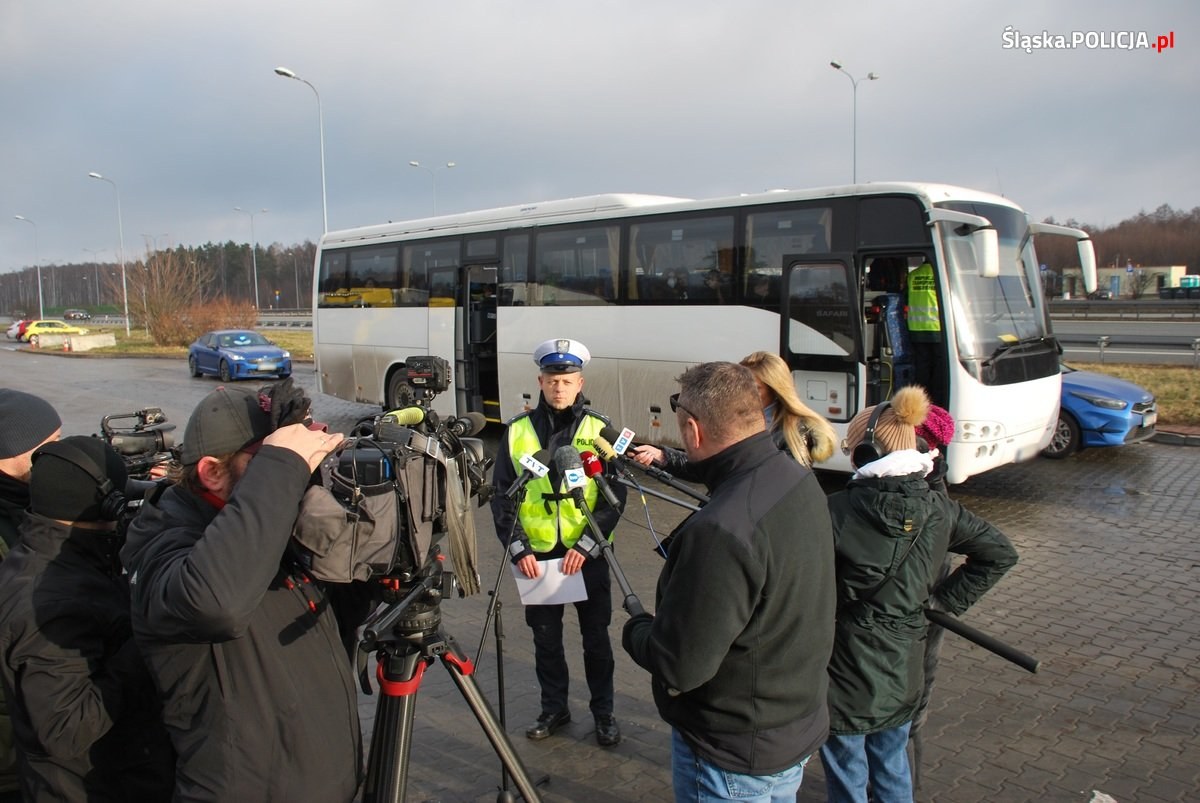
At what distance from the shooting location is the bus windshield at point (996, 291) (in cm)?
843

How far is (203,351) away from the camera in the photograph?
26.0 meters

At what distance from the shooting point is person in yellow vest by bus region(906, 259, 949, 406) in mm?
8422

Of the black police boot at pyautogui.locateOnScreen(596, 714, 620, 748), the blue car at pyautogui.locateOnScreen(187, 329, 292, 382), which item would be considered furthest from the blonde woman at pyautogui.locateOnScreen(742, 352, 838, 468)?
the blue car at pyautogui.locateOnScreen(187, 329, 292, 382)

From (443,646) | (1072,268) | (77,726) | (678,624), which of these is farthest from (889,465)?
(1072,268)

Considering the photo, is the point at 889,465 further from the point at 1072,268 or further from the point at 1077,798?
the point at 1072,268

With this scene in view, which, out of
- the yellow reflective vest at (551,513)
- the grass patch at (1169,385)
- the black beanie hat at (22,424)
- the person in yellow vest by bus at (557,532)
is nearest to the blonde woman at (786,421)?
the yellow reflective vest at (551,513)

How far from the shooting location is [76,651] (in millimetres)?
2135

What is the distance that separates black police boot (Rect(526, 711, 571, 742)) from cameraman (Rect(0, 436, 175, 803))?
210 centimetres

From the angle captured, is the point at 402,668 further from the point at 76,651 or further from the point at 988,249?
the point at 988,249

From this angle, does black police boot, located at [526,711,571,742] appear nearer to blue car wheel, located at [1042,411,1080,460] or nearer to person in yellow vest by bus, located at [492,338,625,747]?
person in yellow vest by bus, located at [492,338,625,747]

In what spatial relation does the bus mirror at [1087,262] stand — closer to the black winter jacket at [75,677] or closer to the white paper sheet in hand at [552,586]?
the white paper sheet in hand at [552,586]

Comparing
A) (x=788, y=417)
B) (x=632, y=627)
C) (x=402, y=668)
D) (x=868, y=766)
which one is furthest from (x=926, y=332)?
(x=402, y=668)

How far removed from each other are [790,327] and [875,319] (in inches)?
36.2

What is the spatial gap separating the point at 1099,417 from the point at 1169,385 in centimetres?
604
